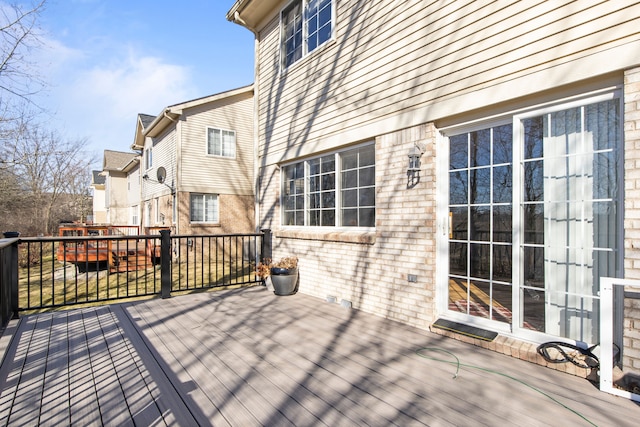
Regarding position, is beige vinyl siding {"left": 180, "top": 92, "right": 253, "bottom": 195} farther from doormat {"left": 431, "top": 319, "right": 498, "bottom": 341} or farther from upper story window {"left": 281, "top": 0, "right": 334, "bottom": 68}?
doormat {"left": 431, "top": 319, "right": 498, "bottom": 341}

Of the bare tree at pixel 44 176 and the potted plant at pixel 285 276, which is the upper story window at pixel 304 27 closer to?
the potted plant at pixel 285 276

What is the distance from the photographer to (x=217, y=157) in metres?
12.2

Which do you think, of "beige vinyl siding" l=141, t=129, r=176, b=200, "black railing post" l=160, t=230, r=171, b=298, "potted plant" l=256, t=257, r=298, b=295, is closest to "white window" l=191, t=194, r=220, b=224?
"beige vinyl siding" l=141, t=129, r=176, b=200

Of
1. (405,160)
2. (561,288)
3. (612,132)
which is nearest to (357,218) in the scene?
(405,160)

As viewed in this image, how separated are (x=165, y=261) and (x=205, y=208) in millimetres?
7215

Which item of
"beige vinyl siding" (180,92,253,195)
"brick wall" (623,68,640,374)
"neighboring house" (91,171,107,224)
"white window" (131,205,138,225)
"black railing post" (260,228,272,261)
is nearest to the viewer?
"brick wall" (623,68,640,374)

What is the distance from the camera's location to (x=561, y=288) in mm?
2688

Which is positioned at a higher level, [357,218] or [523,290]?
[357,218]

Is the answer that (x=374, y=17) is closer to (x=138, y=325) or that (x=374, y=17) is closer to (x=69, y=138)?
(x=138, y=325)

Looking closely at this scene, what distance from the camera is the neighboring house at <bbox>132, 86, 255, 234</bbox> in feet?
37.4

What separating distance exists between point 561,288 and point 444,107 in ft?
6.41

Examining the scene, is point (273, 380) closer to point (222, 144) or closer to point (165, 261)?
Answer: point (165, 261)

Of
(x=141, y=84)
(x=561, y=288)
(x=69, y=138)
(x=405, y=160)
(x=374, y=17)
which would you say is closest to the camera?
(x=561, y=288)

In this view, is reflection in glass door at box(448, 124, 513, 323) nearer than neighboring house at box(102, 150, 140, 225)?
Yes
